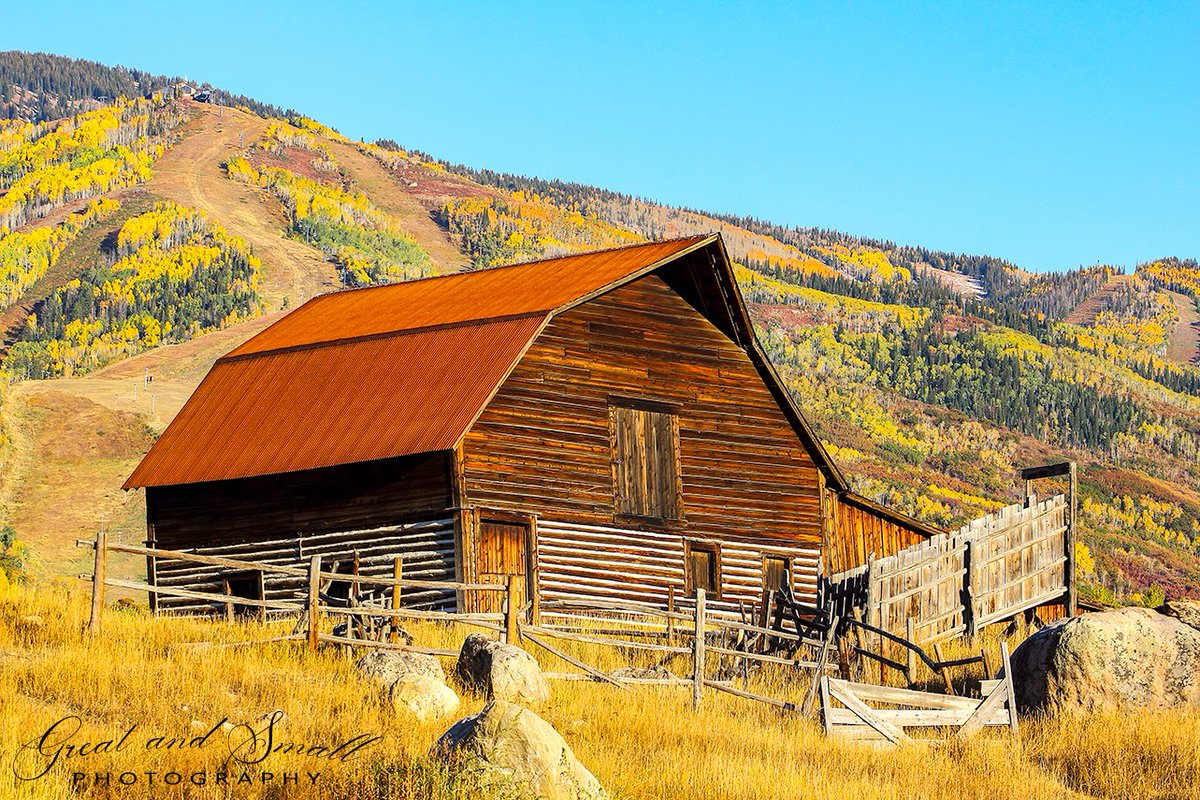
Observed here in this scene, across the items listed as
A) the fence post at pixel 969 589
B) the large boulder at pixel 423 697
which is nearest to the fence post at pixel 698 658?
the large boulder at pixel 423 697

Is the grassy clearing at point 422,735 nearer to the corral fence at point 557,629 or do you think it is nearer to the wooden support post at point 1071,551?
the corral fence at point 557,629

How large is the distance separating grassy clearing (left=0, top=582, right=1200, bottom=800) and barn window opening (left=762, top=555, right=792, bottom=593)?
11.2m

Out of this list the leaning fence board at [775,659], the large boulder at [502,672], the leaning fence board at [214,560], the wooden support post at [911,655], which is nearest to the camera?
the large boulder at [502,672]

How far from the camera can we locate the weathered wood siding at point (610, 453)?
1162 inches

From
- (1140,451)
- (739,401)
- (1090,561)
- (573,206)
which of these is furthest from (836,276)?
(739,401)

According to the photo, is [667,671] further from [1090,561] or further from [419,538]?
[1090,561]

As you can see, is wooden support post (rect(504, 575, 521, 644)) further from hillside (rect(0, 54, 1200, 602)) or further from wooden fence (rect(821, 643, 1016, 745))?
hillside (rect(0, 54, 1200, 602))

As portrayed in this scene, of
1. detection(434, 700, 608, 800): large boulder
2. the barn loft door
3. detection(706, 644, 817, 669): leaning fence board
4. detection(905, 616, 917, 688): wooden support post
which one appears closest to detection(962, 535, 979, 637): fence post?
detection(905, 616, 917, 688): wooden support post

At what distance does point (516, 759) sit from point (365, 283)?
112 m

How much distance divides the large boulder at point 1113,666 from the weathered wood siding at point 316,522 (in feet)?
36.2

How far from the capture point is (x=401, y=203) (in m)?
173

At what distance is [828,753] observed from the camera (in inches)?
717

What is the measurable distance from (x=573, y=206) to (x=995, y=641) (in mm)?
169829

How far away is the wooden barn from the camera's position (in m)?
28.9
